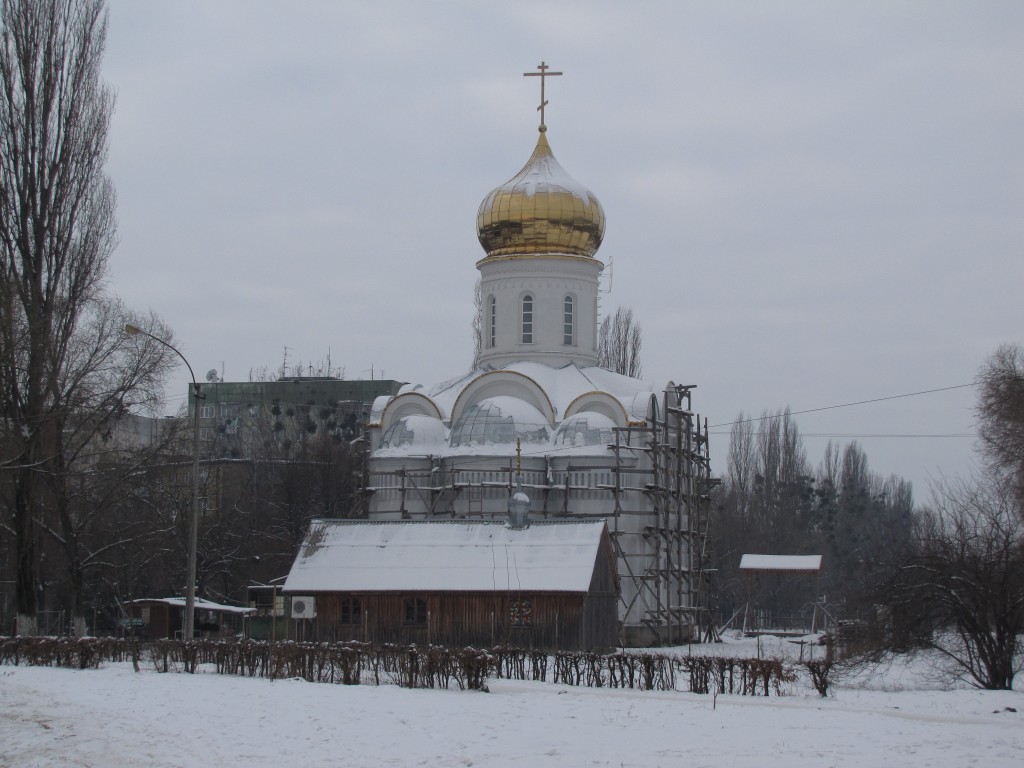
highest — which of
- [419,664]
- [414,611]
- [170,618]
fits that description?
[414,611]

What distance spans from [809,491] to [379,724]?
51274 millimetres

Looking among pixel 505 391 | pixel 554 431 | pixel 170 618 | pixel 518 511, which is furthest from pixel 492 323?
pixel 170 618

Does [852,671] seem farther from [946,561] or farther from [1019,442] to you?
[1019,442]

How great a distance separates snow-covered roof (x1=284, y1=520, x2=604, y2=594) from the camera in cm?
2647

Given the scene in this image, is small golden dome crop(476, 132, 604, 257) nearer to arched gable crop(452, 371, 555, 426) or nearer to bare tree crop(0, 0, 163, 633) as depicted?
arched gable crop(452, 371, 555, 426)

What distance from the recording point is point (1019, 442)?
2839 cm

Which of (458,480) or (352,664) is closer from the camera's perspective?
(352,664)

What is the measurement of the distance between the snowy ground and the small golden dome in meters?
18.4

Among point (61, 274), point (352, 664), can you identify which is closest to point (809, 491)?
point (61, 274)

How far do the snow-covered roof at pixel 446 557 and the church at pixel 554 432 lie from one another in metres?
1.33

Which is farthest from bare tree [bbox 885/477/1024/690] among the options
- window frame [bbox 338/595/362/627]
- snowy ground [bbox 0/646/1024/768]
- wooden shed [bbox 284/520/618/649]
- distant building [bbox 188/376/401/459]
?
distant building [bbox 188/376/401/459]

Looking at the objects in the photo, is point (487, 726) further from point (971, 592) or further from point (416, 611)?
point (416, 611)

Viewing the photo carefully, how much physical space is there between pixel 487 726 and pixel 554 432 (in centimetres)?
1818

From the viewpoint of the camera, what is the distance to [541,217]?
34.9m
